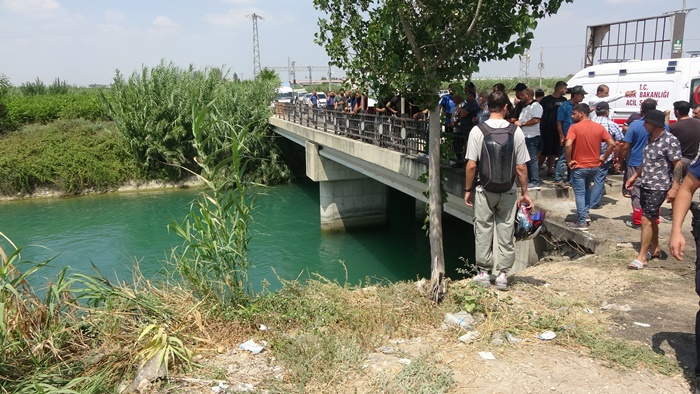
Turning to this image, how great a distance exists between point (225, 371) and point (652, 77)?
10193 mm

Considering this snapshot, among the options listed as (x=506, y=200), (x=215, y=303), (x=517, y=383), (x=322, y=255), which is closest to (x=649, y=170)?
(x=506, y=200)

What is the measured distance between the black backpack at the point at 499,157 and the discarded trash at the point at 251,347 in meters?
2.39

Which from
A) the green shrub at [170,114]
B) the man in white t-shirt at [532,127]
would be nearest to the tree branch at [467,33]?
the man in white t-shirt at [532,127]

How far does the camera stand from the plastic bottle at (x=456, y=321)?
427cm

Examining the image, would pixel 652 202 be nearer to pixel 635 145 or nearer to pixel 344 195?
pixel 635 145

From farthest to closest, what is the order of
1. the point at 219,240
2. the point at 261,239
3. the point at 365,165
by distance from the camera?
the point at 261,239
the point at 365,165
the point at 219,240

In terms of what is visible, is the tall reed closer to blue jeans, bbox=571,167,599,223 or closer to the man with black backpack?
the man with black backpack

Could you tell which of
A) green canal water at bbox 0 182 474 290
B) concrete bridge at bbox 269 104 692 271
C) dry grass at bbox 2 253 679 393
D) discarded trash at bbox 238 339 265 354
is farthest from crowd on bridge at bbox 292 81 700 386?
green canal water at bbox 0 182 474 290

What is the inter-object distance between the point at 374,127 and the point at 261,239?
6581 millimetres

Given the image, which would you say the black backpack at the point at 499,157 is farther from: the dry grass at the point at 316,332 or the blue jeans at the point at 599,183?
the blue jeans at the point at 599,183

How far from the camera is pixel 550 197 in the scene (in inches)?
323

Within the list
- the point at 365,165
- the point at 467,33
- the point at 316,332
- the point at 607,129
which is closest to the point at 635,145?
the point at 607,129

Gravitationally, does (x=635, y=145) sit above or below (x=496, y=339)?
above

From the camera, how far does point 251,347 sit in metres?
4.02
